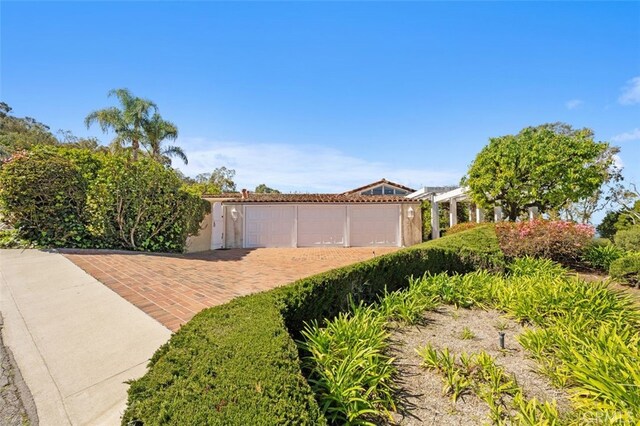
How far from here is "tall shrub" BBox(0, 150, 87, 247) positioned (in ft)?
24.4

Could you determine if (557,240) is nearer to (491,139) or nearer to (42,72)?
(491,139)

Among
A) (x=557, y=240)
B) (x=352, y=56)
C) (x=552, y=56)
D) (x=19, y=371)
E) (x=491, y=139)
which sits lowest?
(x=19, y=371)

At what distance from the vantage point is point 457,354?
3.26m

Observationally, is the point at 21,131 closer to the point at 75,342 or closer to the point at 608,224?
the point at 75,342

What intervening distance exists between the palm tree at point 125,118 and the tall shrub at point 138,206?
12371mm

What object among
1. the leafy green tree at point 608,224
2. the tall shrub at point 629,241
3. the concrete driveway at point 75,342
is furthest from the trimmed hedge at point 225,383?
the leafy green tree at point 608,224

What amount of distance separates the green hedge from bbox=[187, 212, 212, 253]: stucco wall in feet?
29.6

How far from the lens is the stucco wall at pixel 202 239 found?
1114cm

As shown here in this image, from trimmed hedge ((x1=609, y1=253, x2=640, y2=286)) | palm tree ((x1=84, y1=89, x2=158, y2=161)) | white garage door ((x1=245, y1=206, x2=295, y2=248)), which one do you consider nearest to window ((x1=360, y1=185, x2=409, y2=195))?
white garage door ((x1=245, y1=206, x2=295, y2=248))

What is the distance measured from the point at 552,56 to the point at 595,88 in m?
2.64

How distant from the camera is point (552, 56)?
307 inches

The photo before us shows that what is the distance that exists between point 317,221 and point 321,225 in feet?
1.03

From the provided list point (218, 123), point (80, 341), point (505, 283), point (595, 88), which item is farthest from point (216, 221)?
point (595, 88)

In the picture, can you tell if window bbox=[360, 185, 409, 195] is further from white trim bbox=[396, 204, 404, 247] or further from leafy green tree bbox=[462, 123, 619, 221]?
leafy green tree bbox=[462, 123, 619, 221]
